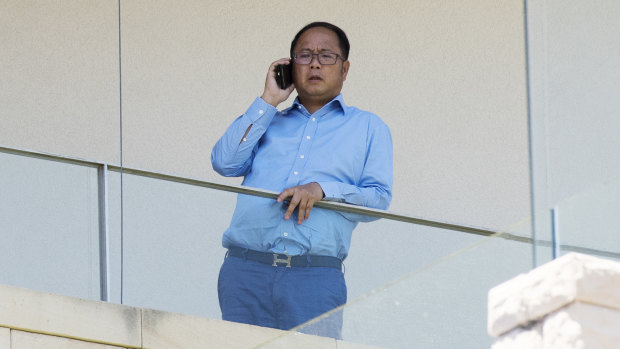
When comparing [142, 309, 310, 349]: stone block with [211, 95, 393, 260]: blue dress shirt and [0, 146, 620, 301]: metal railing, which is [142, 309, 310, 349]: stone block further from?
[211, 95, 393, 260]: blue dress shirt

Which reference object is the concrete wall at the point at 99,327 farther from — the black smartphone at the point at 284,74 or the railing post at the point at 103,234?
the black smartphone at the point at 284,74

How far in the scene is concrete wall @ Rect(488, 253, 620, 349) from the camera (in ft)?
9.78

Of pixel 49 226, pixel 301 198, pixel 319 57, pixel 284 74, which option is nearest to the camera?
pixel 301 198

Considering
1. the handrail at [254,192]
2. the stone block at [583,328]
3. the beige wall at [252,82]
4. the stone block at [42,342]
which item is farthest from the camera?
the beige wall at [252,82]

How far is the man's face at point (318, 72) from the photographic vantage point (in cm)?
540

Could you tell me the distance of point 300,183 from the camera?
5.24m

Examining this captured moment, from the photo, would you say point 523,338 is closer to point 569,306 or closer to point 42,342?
point 569,306

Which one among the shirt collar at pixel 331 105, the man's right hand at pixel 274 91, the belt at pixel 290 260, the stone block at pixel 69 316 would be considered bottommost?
the stone block at pixel 69 316

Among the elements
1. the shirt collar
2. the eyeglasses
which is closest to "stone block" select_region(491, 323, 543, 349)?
the shirt collar

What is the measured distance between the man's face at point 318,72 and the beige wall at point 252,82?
290 cm

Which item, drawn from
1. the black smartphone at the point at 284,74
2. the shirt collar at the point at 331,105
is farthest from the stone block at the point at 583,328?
the black smartphone at the point at 284,74

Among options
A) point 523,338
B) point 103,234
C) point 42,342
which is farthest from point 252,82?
point 523,338

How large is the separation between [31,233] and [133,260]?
14.3 inches

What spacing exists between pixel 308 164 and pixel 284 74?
0.47 m
